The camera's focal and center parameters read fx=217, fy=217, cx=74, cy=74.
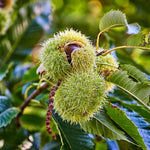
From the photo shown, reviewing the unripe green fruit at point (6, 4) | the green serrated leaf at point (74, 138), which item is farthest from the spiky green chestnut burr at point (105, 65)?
the unripe green fruit at point (6, 4)

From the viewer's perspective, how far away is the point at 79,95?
0.72m

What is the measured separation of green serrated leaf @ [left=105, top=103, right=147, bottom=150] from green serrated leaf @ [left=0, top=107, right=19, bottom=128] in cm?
42

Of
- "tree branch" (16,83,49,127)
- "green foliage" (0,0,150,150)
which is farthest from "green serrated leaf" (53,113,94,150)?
"tree branch" (16,83,49,127)

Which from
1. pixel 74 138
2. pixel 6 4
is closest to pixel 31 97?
pixel 74 138

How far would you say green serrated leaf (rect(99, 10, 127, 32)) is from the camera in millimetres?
803

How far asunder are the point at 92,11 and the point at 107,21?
1973mm

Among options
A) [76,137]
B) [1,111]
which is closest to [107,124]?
[76,137]

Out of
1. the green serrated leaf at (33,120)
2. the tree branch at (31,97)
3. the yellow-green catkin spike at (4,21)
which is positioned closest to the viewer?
the tree branch at (31,97)

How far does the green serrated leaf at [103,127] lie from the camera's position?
79 cm

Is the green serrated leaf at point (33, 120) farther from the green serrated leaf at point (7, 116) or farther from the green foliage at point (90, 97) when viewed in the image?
the green serrated leaf at point (7, 116)

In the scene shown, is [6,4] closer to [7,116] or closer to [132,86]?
[7,116]

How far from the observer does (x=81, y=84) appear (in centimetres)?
73

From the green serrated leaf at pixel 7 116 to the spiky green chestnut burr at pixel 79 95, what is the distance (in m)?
0.28

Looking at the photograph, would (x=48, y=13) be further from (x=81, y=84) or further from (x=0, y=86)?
(x=81, y=84)
